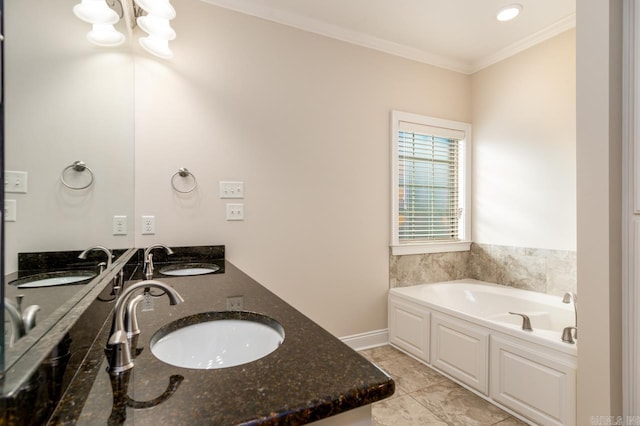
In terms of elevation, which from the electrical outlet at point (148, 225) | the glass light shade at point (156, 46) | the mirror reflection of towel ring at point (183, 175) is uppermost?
the glass light shade at point (156, 46)

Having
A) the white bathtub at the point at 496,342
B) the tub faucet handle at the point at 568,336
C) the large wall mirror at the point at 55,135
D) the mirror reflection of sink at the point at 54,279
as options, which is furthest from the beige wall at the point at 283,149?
the tub faucet handle at the point at 568,336

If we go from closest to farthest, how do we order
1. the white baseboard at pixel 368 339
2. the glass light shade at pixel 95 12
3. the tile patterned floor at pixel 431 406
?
the glass light shade at pixel 95 12, the tile patterned floor at pixel 431 406, the white baseboard at pixel 368 339

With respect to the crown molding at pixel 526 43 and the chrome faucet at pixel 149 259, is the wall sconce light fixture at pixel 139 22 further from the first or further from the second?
the crown molding at pixel 526 43

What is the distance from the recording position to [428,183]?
3260 mm

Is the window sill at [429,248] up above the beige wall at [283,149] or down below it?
below

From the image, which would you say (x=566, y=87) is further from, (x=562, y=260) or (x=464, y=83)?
(x=562, y=260)

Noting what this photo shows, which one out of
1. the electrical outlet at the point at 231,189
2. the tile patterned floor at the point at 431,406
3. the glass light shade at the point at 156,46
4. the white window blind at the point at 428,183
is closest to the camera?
the tile patterned floor at the point at 431,406

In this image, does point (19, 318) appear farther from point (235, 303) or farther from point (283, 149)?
point (283, 149)

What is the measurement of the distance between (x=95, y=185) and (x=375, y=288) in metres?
2.33

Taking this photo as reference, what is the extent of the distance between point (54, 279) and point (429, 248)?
117 inches

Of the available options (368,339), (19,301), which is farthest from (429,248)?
(19,301)

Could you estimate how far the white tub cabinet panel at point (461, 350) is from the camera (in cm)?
209

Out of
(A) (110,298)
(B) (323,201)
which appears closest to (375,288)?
(B) (323,201)

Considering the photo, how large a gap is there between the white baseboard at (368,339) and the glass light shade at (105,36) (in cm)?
258
